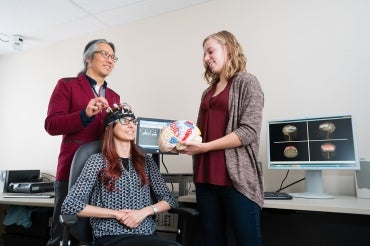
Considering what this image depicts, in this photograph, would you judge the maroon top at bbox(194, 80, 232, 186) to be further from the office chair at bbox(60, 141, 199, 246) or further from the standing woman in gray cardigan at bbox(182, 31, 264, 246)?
the office chair at bbox(60, 141, 199, 246)

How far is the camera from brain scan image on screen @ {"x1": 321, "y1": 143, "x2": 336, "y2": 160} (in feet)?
5.18

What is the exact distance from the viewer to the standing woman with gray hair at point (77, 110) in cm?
132

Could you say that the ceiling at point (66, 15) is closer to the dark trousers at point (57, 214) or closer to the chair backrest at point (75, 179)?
the chair backrest at point (75, 179)

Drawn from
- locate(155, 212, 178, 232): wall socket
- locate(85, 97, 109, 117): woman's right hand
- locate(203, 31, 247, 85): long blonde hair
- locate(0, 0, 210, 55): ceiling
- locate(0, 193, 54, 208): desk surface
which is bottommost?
locate(155, 212, 178, 232): wall socket

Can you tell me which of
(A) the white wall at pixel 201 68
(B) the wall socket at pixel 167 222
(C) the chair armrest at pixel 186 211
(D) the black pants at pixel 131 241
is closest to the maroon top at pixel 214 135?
(C) the chair armrest at pixel 186 211

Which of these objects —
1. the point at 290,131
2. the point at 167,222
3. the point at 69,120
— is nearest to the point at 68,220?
the point at 69,120

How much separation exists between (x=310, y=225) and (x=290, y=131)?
580mm

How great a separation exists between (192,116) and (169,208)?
1.04 m

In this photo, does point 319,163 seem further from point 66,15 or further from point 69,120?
point 66,15

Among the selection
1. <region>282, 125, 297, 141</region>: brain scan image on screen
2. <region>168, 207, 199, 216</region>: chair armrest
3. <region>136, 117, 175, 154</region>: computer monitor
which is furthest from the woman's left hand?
<region>282, 125, 297, 141</region>: brain scan image on screen

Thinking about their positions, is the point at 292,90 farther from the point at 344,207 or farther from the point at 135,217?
the point at 135,217

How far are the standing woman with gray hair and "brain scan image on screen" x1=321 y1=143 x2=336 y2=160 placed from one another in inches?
48.3

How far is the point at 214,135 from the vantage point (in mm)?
1217

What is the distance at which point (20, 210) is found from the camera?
2.20m
